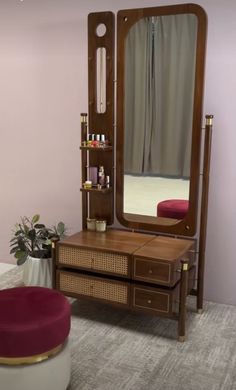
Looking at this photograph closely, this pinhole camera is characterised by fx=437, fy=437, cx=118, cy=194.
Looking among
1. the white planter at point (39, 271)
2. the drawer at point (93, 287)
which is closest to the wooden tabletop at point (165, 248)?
the drawer at point (93, 287)

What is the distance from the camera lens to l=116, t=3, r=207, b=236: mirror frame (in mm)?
2568

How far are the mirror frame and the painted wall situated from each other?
0.15 m

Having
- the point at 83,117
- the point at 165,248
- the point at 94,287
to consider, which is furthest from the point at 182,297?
the point at 83,117

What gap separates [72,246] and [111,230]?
397 mm

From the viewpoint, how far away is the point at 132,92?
2805 millimetres

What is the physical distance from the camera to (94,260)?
2576mm

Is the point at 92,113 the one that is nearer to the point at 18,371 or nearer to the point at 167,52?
the point at 167,52

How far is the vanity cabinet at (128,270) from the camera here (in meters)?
2.41

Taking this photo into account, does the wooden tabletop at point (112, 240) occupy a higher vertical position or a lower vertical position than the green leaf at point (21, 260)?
higher

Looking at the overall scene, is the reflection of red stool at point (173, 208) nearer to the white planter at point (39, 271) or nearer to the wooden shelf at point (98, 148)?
the wooden shelf at point (98, 148)

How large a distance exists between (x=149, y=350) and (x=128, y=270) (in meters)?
0.44

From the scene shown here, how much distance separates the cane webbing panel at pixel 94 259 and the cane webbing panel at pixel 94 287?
0.26ft

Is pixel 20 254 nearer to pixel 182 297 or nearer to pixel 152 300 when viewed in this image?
pixel 152 300

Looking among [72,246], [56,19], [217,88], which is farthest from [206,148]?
[56,19]
